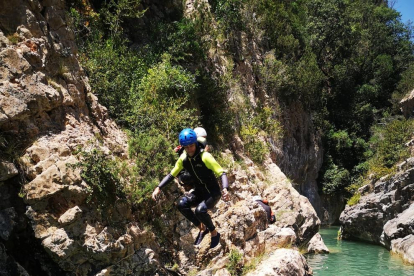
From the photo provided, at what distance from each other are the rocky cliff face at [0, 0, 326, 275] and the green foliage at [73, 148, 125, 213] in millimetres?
150

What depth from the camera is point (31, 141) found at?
22.2 feet

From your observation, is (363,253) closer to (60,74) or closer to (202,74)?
(202,74)

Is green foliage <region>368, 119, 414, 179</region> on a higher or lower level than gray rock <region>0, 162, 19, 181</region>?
higher

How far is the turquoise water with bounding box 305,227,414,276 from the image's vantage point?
43.4 feet

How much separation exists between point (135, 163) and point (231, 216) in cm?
239

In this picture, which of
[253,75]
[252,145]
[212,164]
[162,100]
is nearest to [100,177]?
[212,164]

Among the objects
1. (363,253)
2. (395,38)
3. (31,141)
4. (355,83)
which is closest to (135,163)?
(31,141)

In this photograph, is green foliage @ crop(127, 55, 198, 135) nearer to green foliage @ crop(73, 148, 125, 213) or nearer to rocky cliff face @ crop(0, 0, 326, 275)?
rocky cliff face @ crop(0, 0, 326, 275)

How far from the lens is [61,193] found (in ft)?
21.1

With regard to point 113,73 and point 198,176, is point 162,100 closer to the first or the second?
point 113,73

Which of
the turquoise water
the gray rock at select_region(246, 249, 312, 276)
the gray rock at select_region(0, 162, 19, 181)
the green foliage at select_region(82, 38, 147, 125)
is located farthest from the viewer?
the turquoise water

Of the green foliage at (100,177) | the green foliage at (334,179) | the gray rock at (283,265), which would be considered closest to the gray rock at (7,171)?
the green foliage at (100,177)

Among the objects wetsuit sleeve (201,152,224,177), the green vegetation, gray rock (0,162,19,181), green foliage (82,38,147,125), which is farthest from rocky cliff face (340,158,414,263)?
gray rock (0,162,19,181)

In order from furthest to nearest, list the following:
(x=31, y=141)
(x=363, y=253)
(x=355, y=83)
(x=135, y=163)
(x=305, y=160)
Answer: (x=355, y=83) → (x=305, y=160) → (x=363, y=253) → (x=135, y=163) → (x=31, y=141)
